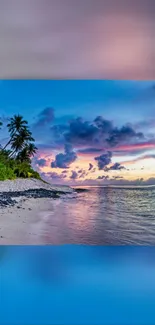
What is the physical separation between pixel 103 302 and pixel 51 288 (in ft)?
1.75

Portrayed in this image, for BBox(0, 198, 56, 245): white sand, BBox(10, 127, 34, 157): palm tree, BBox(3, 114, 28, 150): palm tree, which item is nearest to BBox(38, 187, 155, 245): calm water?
BBox(0, 198, 56, 245): white sand

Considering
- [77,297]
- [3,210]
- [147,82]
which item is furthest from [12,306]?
[147,82]

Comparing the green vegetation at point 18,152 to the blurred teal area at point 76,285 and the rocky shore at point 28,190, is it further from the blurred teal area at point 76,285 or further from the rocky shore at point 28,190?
the blurred teal area at point 76,285

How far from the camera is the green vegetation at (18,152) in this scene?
20.5 feet

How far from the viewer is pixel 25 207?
6.31m

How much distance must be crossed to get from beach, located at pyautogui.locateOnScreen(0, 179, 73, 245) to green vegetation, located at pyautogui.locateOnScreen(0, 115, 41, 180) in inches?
4.4

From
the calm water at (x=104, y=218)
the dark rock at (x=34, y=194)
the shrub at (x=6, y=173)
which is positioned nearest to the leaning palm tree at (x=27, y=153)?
the shrub at (x=6, y=173)

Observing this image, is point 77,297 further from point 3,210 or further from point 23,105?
point 23,105

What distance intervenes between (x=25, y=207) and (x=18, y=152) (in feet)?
2.33

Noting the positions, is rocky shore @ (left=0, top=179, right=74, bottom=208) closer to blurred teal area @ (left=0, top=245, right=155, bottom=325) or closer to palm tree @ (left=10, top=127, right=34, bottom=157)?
palm tree @ (left=10, top=127, right=34, bottom=157)

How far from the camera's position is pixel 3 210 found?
618 cm

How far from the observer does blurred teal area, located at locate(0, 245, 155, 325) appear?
323 centimetres

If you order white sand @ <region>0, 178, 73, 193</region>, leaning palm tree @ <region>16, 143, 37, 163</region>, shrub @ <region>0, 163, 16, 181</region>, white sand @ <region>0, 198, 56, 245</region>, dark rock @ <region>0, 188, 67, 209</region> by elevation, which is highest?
leaning palm tree @ <region>16, 143, 37, 163</region>

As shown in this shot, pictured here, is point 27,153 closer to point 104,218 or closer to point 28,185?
point 28,185
